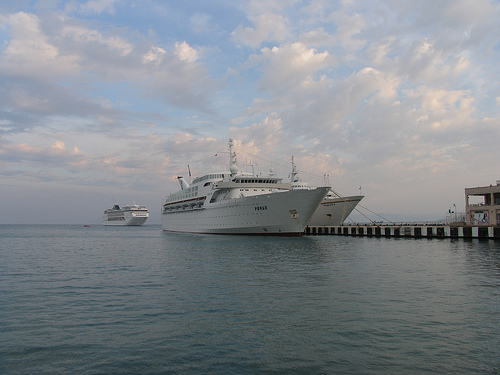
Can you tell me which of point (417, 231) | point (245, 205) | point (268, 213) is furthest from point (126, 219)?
point (417, 231)

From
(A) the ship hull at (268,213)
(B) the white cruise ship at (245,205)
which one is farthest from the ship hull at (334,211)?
(A) the ship hull at (268,213)

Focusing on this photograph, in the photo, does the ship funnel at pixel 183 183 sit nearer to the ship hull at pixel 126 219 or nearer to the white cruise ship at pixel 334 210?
the white cruise ship at pixel 334 210

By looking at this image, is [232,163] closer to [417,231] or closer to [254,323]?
[417,231]

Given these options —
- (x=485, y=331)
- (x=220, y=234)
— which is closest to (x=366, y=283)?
(x=485, y=331)

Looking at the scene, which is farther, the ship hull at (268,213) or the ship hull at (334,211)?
the ship hull at (334,211)

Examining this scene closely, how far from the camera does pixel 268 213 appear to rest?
41125 millimetres

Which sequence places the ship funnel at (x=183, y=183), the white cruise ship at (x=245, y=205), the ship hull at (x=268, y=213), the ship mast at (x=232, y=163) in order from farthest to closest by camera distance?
1. the ship funnel at (x=183, y=183)
2. the ship mast at (x=232, y=163)
3. the white cruise ship at (x=245, y=205)
4. the ship hull at (x=268, y=213)

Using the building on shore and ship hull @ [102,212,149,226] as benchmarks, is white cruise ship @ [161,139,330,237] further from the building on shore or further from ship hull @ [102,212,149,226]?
ship hull @ [102,212,149,226]

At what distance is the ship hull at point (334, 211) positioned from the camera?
56.1m

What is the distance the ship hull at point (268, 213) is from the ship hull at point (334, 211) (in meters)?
17.7

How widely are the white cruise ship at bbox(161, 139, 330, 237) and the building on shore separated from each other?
19822 mm

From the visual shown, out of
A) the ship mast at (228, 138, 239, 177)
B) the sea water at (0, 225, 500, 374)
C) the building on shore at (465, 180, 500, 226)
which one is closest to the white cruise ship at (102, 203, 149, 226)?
the ship mast at (228, 138, 239, 177)

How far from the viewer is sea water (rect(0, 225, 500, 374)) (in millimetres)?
7094

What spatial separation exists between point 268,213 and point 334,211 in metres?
21.7
